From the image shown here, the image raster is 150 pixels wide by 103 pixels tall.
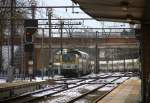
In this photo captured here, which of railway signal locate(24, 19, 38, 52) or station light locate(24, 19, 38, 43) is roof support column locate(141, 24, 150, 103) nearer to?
railway signal locate(24, 19, 38, 52)

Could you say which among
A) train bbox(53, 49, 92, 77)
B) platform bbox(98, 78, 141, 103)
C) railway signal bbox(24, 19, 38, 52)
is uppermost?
railway signal bbox(24, 19, 38, 52)

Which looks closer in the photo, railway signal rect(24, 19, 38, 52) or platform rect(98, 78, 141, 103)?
platform rect(98, 78, 141, 103)

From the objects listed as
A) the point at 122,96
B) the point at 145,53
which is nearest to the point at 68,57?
the point at 122,96

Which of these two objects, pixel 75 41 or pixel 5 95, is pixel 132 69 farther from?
pixel 5 95

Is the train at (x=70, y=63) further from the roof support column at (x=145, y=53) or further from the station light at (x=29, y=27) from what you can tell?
the roof support column at (x=145, y=53)

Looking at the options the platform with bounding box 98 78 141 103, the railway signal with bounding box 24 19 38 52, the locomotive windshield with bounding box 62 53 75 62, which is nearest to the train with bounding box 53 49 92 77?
the locomotive windshield with bounding box 62 53 75 62

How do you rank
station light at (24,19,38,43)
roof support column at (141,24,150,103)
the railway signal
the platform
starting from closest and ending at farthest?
1. roof support column at (141,24,150,103)
2. the platform
3. the railway signal
4. station light at (24,19,38,43)

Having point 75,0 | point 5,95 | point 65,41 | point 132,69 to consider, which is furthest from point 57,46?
point 75,0

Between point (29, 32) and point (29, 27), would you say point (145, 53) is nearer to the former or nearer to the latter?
point (29, 27)

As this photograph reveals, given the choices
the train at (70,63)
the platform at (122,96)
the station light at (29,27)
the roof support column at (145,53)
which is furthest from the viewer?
the train at (70,63)

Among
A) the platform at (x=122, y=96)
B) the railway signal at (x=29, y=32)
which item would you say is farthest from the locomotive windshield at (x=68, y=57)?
the platform at (x=122, y=96)

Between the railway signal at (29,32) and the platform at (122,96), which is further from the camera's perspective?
the railway signal at (29,32)

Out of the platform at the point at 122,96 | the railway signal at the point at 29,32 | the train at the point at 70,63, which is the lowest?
the platform at the point at 122,96

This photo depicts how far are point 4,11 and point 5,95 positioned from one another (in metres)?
14.7
